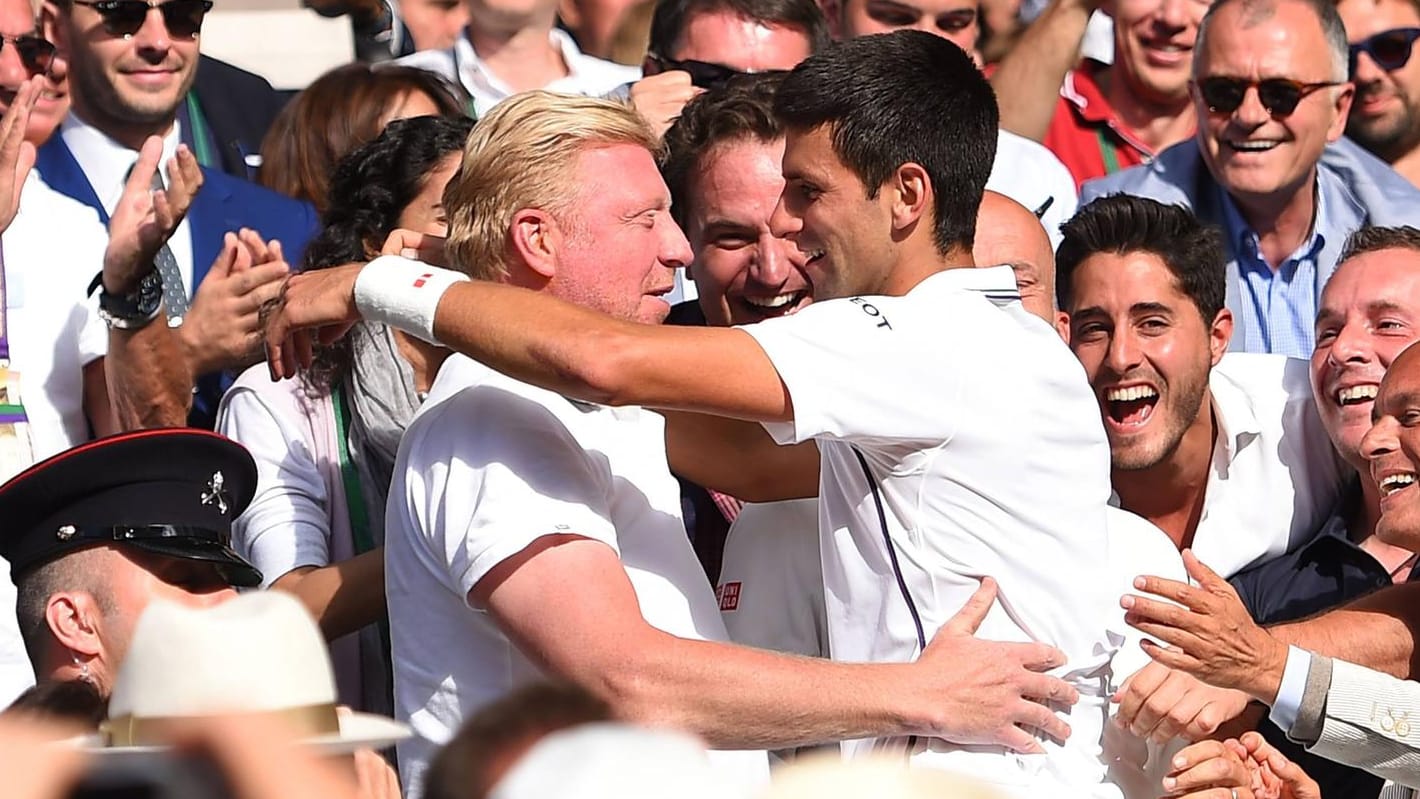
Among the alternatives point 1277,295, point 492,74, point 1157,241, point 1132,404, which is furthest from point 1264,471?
point 492,74

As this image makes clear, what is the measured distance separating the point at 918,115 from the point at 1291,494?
1.77m

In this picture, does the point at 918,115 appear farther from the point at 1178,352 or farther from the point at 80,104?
the point at 80,104

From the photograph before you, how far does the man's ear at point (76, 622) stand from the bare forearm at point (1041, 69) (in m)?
3.70

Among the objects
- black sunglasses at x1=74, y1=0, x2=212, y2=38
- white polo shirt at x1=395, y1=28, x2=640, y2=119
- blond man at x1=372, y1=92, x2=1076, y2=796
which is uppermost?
blond man at x1=372, y1=92, x2=1076, y2=796

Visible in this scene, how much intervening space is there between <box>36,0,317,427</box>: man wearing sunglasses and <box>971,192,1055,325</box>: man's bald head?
64.0 inches

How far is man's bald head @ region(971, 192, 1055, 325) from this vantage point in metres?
4.74

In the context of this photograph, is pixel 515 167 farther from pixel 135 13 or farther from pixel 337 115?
pixel 135 13

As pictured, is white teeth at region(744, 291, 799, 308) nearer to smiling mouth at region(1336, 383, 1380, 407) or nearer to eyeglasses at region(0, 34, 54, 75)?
smiling mouth at region(1336, 383, 1380, 407)

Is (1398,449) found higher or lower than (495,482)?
lower

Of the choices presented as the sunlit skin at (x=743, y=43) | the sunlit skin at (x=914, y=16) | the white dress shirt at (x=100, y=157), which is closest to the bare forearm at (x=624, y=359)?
the white dress shirt at (x=100, y=157)

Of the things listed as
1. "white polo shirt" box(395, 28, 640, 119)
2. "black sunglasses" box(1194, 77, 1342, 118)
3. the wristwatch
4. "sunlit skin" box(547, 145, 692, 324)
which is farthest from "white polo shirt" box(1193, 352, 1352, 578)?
the wristwatch

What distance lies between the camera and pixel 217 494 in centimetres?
A: 397

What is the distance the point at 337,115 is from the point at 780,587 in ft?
6.47

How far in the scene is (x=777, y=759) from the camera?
166 inches
